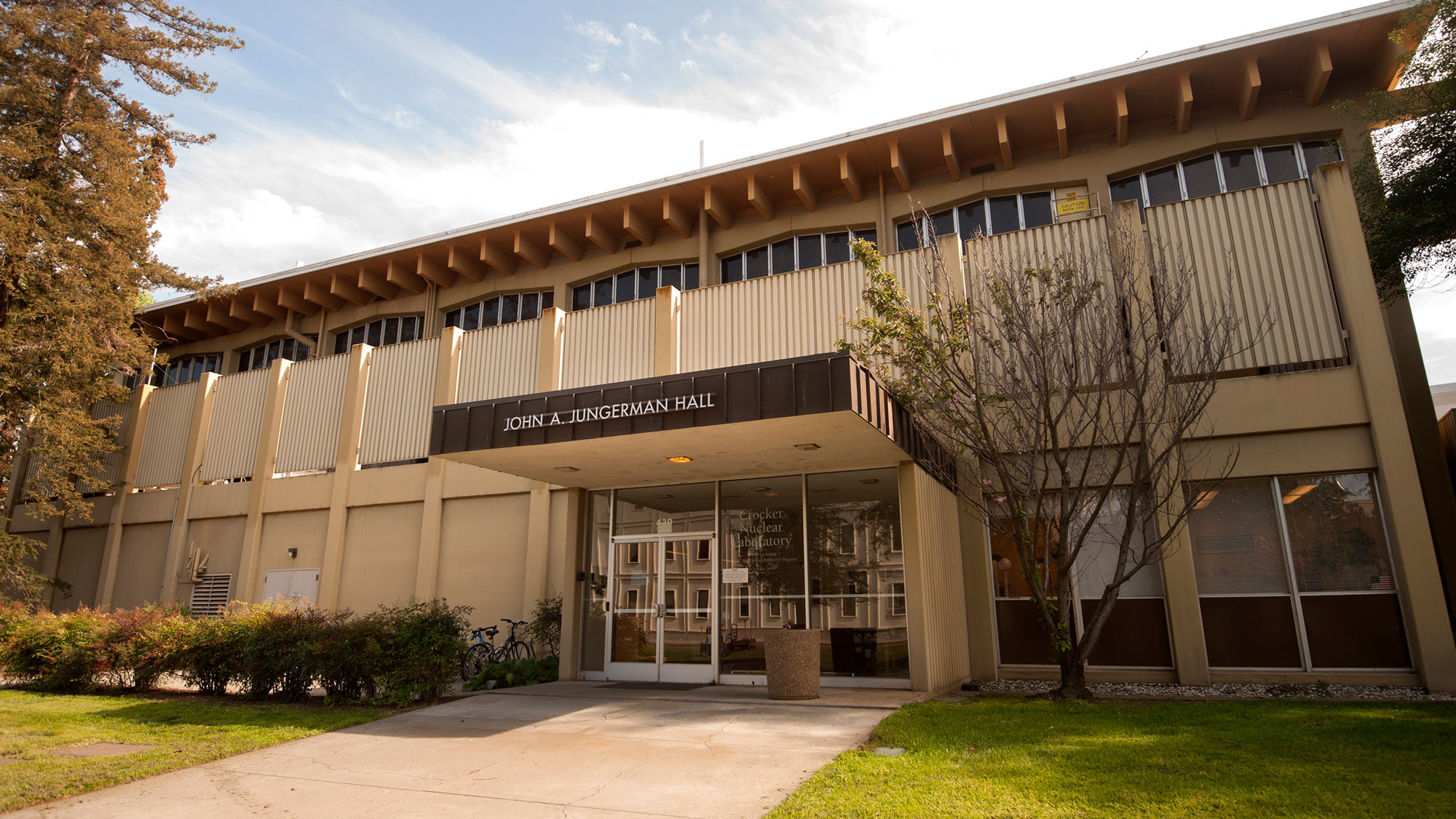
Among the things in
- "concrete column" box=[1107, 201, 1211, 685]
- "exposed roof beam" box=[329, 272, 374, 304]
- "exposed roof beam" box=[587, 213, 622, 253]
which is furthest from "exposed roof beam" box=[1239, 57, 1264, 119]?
"exposed roof beam" box=[329, 272, 374, 304]

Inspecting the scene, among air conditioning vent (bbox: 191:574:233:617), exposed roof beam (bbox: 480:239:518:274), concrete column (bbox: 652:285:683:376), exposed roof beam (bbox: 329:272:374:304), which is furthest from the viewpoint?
exposed roof beam (bbox: 329:272:374:304)

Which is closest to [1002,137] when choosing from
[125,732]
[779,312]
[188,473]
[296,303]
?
[779,312]

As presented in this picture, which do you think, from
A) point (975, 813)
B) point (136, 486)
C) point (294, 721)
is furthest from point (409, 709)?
point (136, 486)

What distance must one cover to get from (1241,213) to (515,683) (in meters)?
13.8

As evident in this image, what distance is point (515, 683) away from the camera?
13.1m

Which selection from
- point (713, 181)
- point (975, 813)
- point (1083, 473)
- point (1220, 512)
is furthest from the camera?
point (713, 181)

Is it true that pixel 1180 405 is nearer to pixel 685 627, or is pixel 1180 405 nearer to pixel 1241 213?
pixel 1241 213

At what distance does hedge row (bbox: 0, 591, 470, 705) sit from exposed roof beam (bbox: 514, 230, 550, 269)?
32.0 feet

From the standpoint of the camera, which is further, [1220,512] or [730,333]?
[730,333]

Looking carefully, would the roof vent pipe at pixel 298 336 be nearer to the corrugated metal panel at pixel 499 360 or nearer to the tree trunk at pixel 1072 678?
the corrugated metal panel at pixel 499 360

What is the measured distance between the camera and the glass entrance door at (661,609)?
41.3 feet

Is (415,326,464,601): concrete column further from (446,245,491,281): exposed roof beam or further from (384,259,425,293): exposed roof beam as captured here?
(384,259,425,293): exposed roof beam

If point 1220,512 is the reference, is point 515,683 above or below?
below

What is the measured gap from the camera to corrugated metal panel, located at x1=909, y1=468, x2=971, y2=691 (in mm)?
11055
